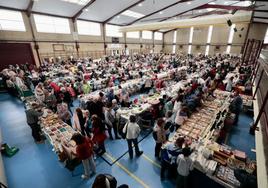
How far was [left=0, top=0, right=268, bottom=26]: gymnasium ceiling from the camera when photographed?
13.6 m

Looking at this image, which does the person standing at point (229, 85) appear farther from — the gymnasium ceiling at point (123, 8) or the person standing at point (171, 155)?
the person standing at point (171, 155)

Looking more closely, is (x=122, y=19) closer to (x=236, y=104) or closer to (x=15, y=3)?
(x=15, y=3)

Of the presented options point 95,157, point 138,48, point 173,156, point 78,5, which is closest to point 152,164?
point 173,156

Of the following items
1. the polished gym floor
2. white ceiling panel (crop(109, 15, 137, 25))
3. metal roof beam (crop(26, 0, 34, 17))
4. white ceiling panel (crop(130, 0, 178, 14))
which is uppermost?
white ceiling panel (crop(130, 0, 178, 14))

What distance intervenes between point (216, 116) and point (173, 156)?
298 cm

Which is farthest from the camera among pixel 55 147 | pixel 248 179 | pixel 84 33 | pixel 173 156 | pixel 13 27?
pixel 84 33

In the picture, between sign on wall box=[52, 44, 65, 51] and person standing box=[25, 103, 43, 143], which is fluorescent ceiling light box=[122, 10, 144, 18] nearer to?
sign on wall box=[52, 44, 65, 51]

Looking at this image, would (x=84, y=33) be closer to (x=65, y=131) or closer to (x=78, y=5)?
(x=78, y=5)

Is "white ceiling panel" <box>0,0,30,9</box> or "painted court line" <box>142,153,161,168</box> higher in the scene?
"white ceiling panel" <box>0,0,30,9</box>

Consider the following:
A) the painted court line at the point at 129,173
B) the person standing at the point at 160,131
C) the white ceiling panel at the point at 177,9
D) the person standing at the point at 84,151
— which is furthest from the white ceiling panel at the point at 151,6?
the person standing at the point at 84,151

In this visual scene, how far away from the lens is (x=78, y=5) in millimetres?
15867

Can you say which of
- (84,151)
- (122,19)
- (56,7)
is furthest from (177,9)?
(84,151)

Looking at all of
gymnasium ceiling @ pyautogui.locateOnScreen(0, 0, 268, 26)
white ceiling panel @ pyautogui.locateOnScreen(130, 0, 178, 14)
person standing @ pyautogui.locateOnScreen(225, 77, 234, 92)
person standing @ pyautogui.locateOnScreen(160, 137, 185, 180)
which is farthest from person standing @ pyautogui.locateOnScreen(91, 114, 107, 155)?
white ceiling panel @ pyautogui.locateOnScreen(130, 0, 178, 14)

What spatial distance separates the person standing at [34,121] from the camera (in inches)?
209
